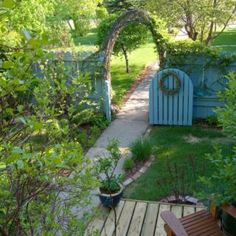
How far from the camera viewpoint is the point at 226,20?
1019 centimetres


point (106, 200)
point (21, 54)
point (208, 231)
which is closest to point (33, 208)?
point (21, 54)

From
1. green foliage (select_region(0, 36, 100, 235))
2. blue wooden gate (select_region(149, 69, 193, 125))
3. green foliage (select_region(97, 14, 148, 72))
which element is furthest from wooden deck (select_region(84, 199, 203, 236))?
green foliage (select_region(97, 14, 148, 72))

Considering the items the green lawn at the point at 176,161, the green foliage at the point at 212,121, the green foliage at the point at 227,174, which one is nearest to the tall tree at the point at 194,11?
the green foliage at the point at 212,121

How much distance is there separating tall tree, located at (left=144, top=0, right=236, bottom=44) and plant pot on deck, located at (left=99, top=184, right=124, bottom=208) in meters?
6.81

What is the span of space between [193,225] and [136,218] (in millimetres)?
1226

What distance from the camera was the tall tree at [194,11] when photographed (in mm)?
9820

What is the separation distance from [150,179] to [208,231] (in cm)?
229

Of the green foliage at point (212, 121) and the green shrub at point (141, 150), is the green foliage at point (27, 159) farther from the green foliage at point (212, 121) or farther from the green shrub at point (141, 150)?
the green foliage at point (212, 121)

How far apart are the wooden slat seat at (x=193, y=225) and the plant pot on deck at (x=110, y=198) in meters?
1.26

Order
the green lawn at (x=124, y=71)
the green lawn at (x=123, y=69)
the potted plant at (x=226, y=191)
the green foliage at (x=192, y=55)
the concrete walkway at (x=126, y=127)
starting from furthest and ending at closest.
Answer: the green lawn at (x=124, y=71) < the green lawn at (x=123, y=69) < the green foliage at (x=192, y=55) < the concrete walkway at (x=126, y=127) < the potted plant at (x=226, y=191)

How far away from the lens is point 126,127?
775 cm

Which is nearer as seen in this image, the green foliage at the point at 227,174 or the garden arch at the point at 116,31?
the green foliage at the point at 227,174

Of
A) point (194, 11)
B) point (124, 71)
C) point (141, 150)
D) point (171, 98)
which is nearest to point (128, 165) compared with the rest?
point (141, 150)

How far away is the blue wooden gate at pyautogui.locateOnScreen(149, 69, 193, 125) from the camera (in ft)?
23.9
